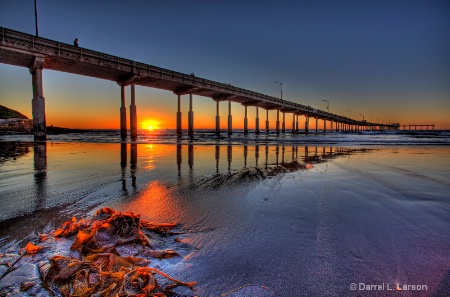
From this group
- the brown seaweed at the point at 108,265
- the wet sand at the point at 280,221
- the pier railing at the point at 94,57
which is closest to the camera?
the brown seaweed at the point at 108,265

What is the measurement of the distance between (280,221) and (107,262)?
6.38ft

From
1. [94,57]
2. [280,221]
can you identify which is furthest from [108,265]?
[94,57]

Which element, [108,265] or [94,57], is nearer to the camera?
[108,265]

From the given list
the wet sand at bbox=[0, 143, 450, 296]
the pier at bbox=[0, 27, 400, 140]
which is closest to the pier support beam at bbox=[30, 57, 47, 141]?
the pier at bbox=[0, 27, 400, 140]

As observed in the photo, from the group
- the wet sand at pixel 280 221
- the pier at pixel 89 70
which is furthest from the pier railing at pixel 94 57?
the wet sand at pixel 280 221

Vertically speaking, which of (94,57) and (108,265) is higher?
(94,57)

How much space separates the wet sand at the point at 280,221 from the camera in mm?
1806

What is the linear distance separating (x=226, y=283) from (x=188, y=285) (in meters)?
0.27

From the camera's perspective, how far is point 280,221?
300cm

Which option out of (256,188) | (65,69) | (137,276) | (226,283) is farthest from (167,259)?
(65,69)

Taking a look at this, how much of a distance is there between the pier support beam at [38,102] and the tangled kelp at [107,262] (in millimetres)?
24340

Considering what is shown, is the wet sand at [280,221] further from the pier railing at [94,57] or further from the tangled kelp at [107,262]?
the pier railing at [94,57]

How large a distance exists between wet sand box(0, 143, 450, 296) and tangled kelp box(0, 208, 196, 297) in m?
0.21

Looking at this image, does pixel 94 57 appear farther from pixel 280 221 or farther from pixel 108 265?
pixel 108 265
